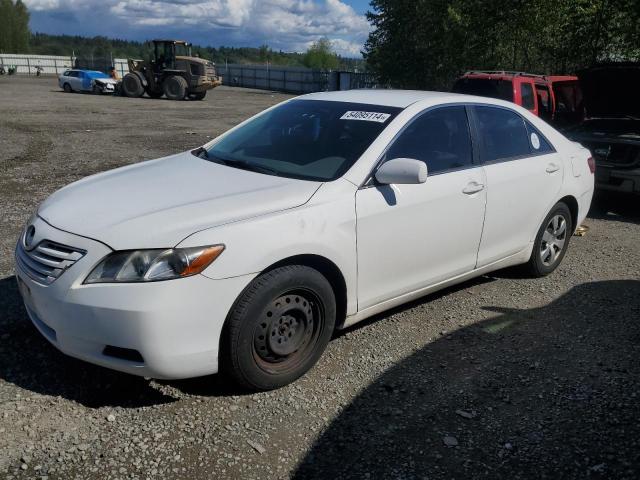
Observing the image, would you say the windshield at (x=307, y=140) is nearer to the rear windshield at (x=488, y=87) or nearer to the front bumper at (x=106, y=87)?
the rear windshield at (x=488, y=87)

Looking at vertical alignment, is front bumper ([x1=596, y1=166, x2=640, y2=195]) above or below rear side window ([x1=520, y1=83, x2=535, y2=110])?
below

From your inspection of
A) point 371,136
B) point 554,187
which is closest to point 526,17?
point 554,187

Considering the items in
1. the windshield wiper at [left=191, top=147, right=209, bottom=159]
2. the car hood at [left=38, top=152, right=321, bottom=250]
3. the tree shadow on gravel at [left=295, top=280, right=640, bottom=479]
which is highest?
the windshield wiper at [left=191, top=147, right=209, bottom=159]

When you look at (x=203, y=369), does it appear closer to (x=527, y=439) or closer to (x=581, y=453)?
(x=527, y=439)

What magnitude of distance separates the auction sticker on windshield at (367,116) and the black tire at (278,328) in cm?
117

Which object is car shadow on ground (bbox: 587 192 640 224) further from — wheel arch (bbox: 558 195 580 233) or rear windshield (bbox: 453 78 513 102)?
wheel arch (bbox: 558 195 580 233)

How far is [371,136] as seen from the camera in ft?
11.8

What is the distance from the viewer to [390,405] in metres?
3.09

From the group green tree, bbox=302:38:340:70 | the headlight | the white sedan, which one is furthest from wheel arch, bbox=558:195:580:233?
green tree, bbox=302:38:340:70

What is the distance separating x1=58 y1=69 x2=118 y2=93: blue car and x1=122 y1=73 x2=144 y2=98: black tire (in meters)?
2.73

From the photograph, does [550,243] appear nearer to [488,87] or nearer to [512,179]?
[512,179]

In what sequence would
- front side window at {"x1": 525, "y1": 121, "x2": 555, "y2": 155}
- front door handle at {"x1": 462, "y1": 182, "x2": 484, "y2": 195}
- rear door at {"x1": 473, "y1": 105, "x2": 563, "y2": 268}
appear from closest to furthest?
front door handle at {"x1": 462, "y1": 182, "x2": 484, "y2": 195} < rear door at {"x1": 473, "y1": 105, "x2": 563, "y2": 268} < front side window at {"x1": 525, "y1": 121, "x2": 555, "y2": 155}

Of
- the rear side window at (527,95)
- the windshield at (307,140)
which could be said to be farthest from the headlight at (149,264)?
the rear side window at (527,95)

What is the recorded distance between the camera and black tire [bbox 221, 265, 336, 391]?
2865 mm
